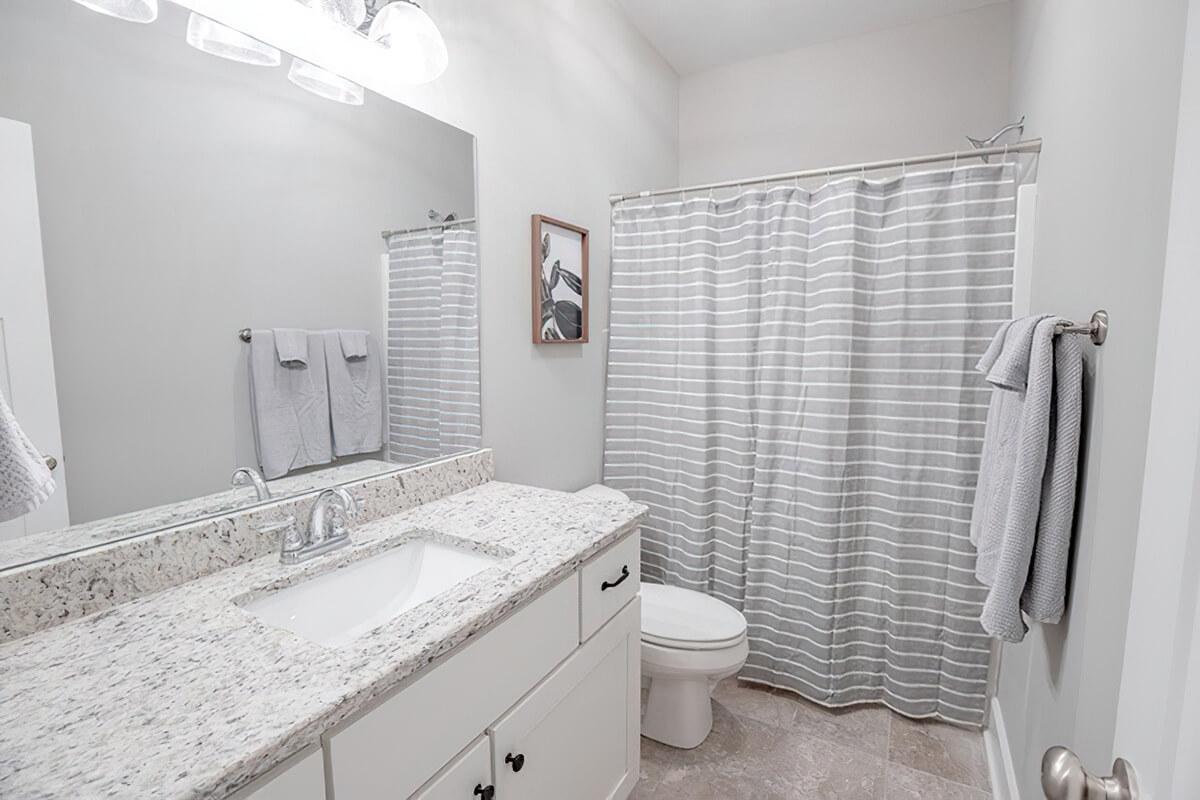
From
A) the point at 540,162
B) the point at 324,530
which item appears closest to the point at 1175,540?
the point at 324,530

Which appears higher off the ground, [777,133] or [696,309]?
[777,133]

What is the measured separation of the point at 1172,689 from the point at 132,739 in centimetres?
98

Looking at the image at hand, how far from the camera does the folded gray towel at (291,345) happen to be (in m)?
1.21

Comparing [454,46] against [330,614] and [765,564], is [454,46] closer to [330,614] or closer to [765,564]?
[330,614]

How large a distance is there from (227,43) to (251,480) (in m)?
0.88

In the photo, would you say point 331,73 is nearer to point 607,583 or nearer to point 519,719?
point 607,583

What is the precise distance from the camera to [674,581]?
242 centimetres

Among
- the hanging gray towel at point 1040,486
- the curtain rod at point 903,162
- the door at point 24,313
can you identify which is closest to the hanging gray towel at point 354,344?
the door at point 24,313

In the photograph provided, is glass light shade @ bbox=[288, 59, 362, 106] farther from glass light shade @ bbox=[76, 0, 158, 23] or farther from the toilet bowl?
the toilet bowl

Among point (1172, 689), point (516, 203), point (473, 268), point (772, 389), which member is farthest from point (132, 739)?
point (772, 389)

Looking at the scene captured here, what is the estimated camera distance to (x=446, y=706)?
2.93 ft

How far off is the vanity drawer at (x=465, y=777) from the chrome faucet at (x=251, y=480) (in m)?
0.67

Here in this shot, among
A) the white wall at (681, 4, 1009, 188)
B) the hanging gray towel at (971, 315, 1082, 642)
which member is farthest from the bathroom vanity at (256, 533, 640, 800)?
the white wall at (681, 4, 1009, 188)

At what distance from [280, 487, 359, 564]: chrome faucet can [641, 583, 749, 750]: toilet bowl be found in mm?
1020
